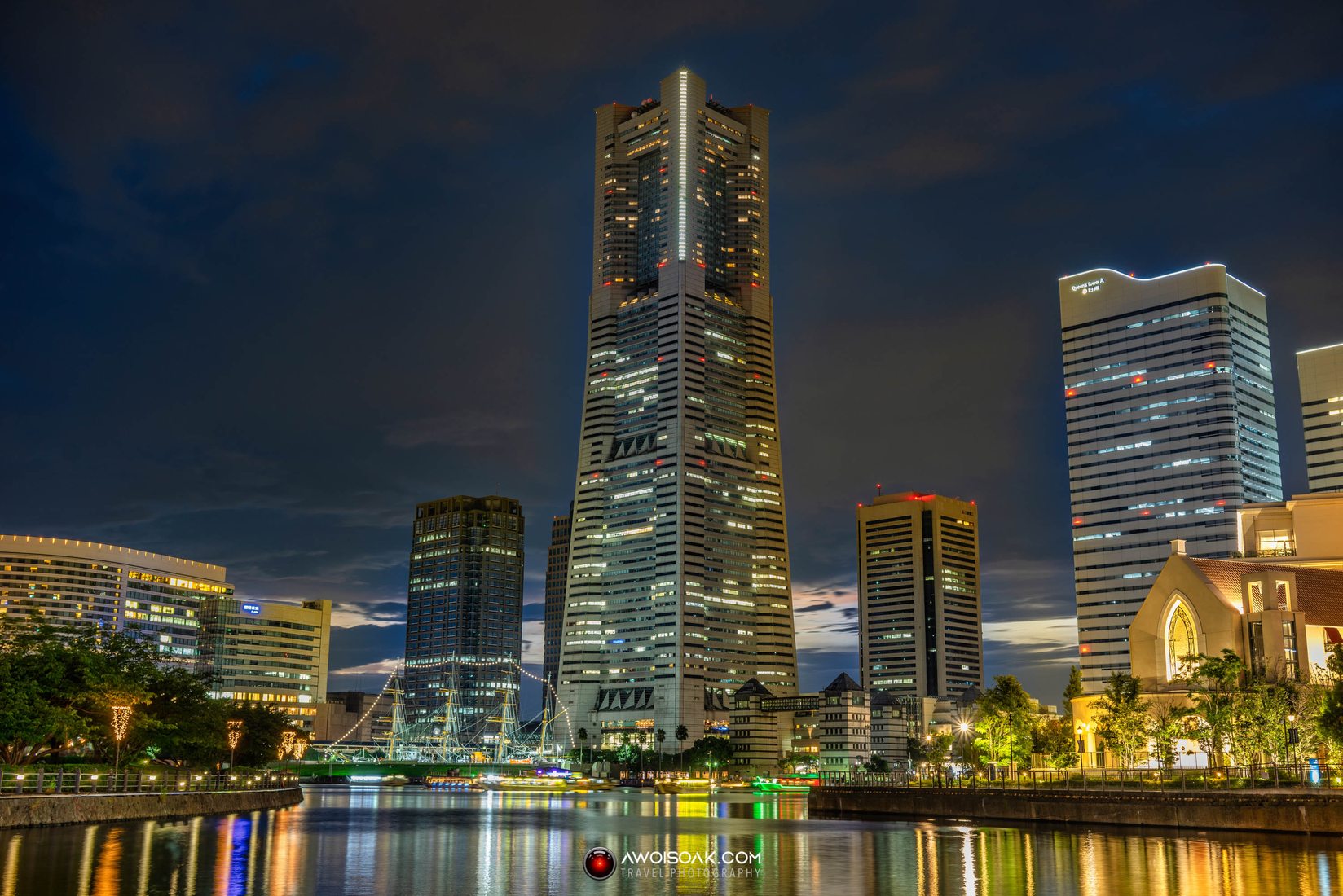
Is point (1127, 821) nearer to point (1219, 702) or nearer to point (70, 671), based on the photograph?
point (1219, 702)

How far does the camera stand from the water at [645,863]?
132 ft

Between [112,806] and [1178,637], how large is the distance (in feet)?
332

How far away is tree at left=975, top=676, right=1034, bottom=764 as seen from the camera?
127 metres

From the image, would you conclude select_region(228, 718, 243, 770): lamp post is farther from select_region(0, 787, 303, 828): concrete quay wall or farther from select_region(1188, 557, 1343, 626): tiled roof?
select_region(1188, 557, 1343, 626): tiled roof

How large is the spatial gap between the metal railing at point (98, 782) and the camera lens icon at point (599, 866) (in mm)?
31775

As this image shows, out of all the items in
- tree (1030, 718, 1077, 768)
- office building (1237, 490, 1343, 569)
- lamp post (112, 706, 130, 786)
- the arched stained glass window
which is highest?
office building (1237, 490, 1343, 569)

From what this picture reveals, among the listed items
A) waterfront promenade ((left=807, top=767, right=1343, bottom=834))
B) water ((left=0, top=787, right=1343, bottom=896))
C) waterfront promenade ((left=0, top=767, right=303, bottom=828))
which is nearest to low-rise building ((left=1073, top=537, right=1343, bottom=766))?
waterfront promenade ((left=807, top=767, right=1343, bottom=834))

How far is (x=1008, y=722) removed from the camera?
423 feet

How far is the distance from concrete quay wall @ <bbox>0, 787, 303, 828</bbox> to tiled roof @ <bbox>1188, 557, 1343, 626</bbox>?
92.8m

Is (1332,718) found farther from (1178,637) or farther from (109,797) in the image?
(109,797)

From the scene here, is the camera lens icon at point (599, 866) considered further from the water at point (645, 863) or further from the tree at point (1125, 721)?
the tree at point (1125, 721)

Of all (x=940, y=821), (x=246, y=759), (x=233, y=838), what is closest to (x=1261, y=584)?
(x=940, y=821)

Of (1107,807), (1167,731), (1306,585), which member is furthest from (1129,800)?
(1306,585)

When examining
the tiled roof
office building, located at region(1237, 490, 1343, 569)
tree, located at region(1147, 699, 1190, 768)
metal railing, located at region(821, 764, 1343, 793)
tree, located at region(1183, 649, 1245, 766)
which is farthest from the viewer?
office building, located at region(1237, 490, 1343, 569)
